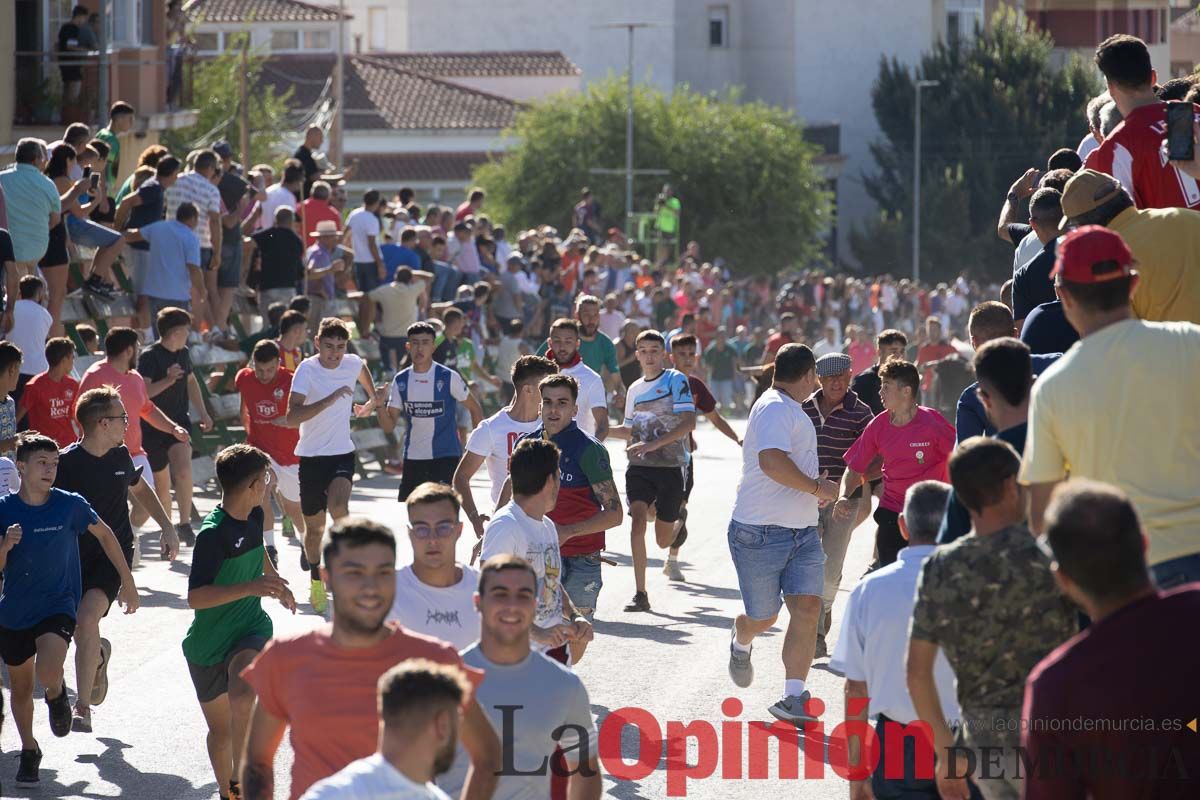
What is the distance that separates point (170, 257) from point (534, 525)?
39.7 feet

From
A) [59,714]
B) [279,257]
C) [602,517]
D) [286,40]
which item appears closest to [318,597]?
[59,714]

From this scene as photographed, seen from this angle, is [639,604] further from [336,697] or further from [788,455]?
[336,697]

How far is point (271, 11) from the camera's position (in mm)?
70312

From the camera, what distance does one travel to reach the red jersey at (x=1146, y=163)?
27.0 feet

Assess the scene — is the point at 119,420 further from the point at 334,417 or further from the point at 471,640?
the point at 471,640

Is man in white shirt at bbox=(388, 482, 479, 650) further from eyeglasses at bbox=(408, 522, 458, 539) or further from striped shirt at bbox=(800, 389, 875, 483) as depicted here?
striped shirt at bbox=(800, 389, 875, 483)

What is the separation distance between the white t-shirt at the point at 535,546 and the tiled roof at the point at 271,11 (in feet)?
205

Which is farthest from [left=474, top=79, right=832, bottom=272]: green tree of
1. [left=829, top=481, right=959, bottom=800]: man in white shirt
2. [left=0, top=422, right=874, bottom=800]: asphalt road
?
[left=829, top=481, right=959, bottom=800]: man in white shirt

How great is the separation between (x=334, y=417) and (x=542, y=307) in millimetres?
15823

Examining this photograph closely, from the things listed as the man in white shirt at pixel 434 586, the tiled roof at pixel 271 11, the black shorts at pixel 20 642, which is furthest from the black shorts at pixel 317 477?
the tiled roof at pixel 271 11

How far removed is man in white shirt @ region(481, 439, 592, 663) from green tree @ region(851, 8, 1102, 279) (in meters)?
63.2

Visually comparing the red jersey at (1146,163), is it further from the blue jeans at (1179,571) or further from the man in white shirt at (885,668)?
the blue jeans at (1179,571)

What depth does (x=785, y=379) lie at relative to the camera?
32.1 ft

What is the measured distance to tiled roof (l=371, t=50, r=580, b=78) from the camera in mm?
75062
